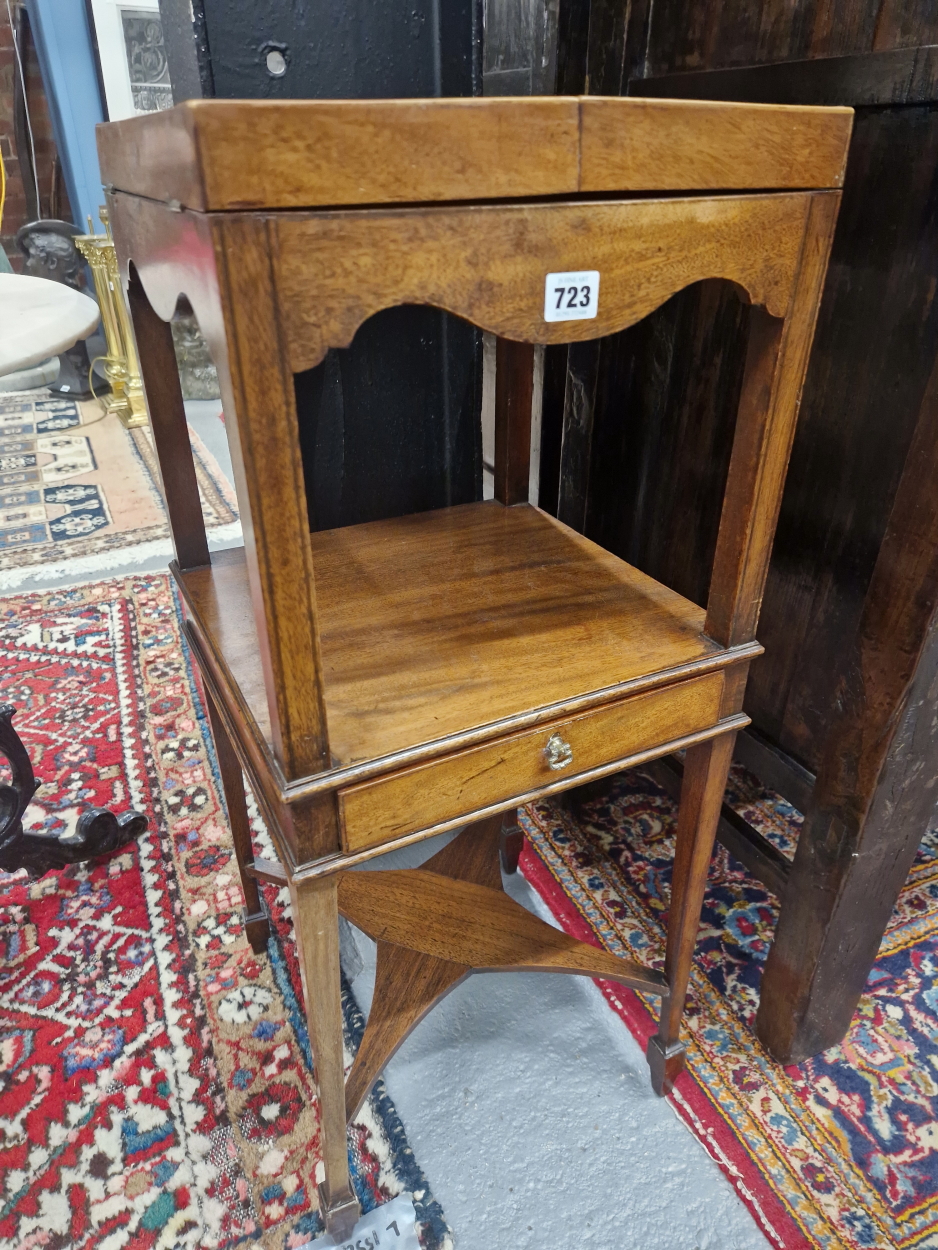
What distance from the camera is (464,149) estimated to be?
59 cm

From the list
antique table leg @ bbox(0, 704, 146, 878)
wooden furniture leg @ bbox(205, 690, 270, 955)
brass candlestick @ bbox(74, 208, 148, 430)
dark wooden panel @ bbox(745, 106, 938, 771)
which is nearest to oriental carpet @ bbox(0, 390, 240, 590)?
brass candlestick @ bbox(74, 208, 148, 430)

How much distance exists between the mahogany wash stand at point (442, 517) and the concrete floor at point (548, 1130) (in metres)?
0.12

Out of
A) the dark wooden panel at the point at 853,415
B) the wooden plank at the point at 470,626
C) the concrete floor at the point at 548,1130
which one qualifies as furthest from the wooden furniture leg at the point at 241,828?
the dark wooden panel at the point at 853,415

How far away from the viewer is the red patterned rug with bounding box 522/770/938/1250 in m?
1.17

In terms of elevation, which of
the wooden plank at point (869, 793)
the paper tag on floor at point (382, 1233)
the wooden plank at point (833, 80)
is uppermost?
the wooden plank at point (833, 80)

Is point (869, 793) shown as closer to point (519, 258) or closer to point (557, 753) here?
point (557, 753)

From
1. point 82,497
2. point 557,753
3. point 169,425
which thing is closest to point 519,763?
point 557,753

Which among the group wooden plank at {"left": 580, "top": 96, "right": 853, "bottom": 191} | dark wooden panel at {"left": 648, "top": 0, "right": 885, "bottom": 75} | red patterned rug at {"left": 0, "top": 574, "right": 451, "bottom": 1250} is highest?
dark wooden panel at {"left": 648, "top": 0, "right": 885, "bottom": 75}

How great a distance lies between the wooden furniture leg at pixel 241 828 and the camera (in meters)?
1.29

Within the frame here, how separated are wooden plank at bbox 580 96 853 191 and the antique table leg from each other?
1486 mm

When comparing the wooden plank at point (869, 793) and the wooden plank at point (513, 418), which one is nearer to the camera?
the wooden plank at point (869, 793)

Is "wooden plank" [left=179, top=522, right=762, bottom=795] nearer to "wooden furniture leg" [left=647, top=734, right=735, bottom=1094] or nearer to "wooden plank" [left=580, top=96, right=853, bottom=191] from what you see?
"wooden furniture leg" [left=647, top=734, right=735, bottom=1094]

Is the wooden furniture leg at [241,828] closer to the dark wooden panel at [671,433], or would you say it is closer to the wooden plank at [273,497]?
Result: the wooden plank at [273,497]

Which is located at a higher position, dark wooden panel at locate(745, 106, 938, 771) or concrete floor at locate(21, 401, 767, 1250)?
dark wooden panel at locate(745, 106, 938, 771)
